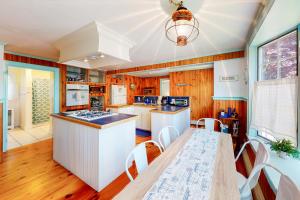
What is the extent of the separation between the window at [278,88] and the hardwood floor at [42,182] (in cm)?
199

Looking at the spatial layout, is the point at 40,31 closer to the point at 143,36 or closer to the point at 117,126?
the point at 143,36

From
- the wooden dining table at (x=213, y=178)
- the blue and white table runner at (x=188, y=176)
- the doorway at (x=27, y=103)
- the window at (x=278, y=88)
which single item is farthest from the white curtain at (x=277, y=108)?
the doorway at (x=27, y=103)

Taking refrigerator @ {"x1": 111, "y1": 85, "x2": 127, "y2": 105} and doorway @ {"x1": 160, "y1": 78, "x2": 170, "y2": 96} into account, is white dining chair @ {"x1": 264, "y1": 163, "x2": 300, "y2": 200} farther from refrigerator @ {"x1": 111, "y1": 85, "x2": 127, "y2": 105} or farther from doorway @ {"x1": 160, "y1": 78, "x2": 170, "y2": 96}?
doorway @ {"x1": 160, "y1": 78, "x2": 170, "y2": 96}

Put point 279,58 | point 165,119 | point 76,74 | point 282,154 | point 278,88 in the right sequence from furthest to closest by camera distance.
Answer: point 76,74
point 165,119
point 279,58
point 278,88
point 282,154

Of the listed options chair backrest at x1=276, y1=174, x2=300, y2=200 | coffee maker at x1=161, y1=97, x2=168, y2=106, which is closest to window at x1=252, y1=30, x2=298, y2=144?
chair backrest at x1=276, y1=174, x2=300, y2=200

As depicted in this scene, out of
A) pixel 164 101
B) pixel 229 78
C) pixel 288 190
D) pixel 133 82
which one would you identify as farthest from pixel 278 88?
pixel 133 82

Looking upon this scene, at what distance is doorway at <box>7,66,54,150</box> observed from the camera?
4379 mm

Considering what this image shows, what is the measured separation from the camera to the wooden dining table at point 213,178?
0.76 meters

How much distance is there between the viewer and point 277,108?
5.22ft

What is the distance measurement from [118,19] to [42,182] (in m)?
2.46

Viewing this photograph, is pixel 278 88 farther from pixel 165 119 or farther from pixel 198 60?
pixel 198 60

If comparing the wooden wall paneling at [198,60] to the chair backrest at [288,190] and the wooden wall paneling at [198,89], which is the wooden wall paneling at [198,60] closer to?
the wooden wall paneling at [198,89]

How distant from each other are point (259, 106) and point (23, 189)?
348 cm

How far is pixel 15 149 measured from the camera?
2941 mm
